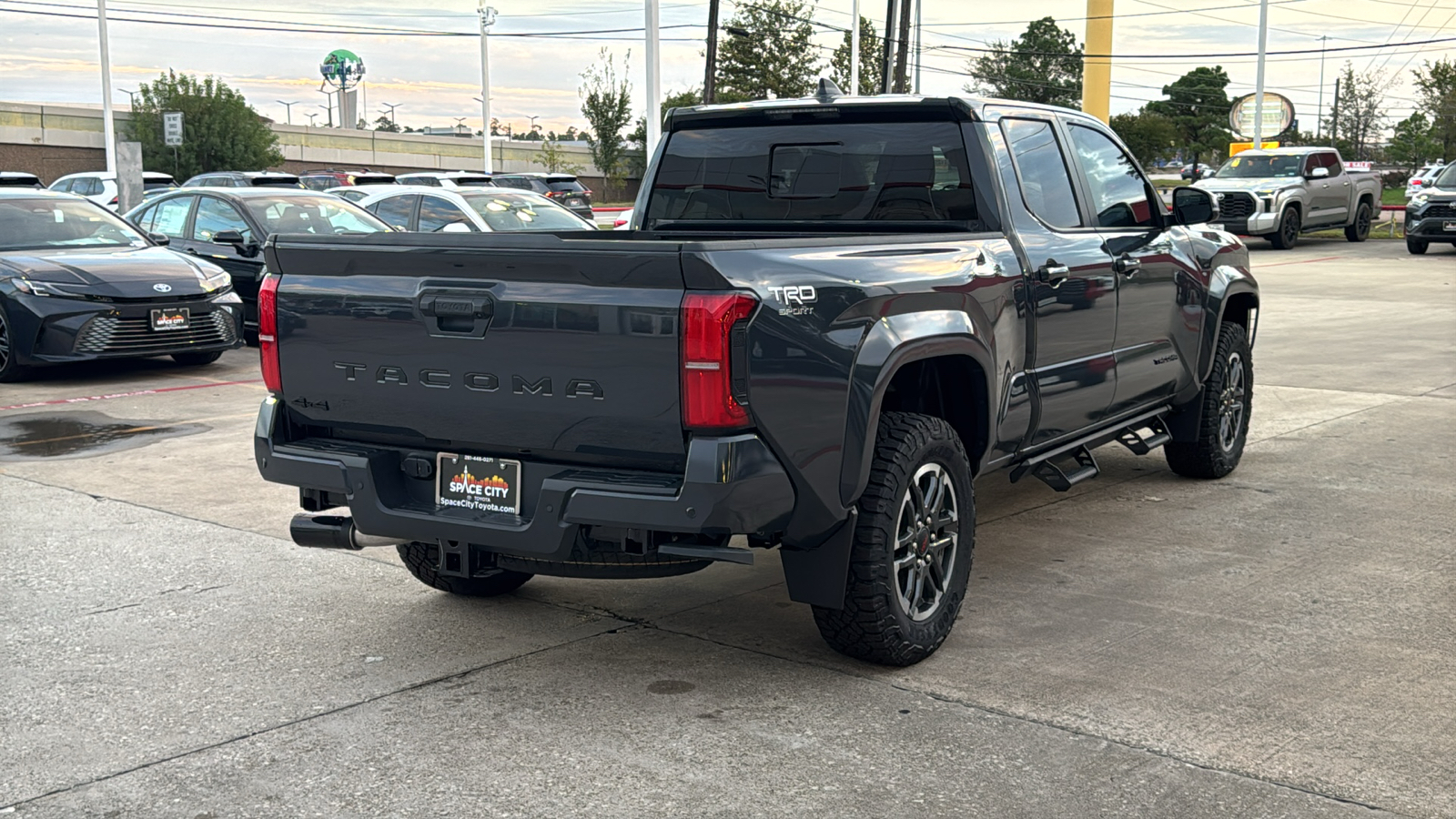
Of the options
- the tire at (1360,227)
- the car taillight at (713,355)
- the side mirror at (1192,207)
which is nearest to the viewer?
the car taillight at (713,355)

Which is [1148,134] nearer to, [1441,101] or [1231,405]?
[1441,101]

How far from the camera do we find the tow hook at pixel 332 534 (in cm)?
496

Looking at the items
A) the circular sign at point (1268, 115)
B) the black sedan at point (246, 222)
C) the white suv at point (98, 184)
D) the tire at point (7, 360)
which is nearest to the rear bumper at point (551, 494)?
the tire at point (7, 360)

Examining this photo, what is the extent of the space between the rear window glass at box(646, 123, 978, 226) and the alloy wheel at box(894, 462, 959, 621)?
124cm

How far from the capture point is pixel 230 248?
14.1m

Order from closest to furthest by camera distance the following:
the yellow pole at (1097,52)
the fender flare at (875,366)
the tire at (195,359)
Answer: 1. the fender flare at (875,366)
2. the tire at (195,359)
3. the yellow pole at (1097,52)

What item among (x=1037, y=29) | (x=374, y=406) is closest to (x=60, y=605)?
(x=374, y=406)

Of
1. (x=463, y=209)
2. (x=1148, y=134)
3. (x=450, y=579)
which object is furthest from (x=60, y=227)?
(x=1148, y=134)

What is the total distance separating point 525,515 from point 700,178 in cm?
232

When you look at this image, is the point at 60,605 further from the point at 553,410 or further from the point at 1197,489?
the point at 1197,489

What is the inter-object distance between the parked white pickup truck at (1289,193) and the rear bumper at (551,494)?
25080mm

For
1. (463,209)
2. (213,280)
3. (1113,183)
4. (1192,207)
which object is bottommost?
(213,280)

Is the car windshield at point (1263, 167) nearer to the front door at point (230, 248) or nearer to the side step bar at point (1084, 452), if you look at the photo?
the front door at point (230, 248)

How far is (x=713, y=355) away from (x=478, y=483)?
96 centimetres
